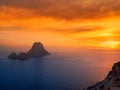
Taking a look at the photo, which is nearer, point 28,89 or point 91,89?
point 91,89

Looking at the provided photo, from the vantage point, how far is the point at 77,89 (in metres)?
187

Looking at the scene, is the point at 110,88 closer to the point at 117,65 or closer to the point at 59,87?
the point at 117,65

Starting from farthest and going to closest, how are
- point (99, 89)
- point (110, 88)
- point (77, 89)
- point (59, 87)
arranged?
point (59, 87), point (77, 89), point (99, 89), point (110, 88)

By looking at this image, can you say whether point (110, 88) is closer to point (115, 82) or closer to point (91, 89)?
point (115, 82)

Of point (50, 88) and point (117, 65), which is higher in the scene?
point (117, 65)

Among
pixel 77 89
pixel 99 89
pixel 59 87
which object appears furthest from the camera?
pixel 59 87

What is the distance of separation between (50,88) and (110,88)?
96033 mm

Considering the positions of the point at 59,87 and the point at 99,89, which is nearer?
the point at 99,89

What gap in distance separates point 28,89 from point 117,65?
3641 inches

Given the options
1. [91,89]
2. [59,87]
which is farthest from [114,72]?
[59,87]

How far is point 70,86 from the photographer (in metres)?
198

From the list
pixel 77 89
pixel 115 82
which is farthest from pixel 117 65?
pixel 77 89

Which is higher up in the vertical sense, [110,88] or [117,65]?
[117,65]

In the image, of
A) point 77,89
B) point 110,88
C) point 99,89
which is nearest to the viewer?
point 110,88
